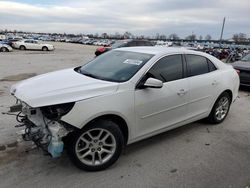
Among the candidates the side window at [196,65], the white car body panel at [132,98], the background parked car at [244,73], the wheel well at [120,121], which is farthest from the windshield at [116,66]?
the background parked car at [244,73]

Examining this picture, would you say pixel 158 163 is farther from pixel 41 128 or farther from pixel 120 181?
pixel 41 128

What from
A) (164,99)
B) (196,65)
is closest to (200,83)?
(196,65)

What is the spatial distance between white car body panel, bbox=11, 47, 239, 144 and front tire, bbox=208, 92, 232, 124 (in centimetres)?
30

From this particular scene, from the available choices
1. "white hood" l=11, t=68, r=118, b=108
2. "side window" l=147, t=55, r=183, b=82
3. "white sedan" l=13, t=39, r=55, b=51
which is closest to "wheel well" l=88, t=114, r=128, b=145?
"white hood" l=11, t=68, r=118, b=108

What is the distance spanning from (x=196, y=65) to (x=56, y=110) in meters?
2.74

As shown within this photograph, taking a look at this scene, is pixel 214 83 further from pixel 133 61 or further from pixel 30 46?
pixel 30 46

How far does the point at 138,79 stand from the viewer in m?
3.91

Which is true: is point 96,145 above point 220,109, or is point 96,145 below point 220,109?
above

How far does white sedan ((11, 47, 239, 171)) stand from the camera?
133 inches

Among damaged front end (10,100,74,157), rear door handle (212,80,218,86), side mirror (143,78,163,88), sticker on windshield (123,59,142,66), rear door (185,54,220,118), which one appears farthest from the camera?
rear door handle (212,80,218,86)

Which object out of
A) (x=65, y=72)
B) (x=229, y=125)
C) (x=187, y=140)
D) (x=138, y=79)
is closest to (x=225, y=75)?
(x=229, y=125)

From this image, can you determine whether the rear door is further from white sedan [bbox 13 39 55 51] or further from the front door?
white sedan [bbox 13 39 55 51]

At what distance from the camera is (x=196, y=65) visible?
497 cm

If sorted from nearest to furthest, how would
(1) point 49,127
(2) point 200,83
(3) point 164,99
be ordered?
(1) point 49,127 → (3) point 164,99 → (2) point 200,83
